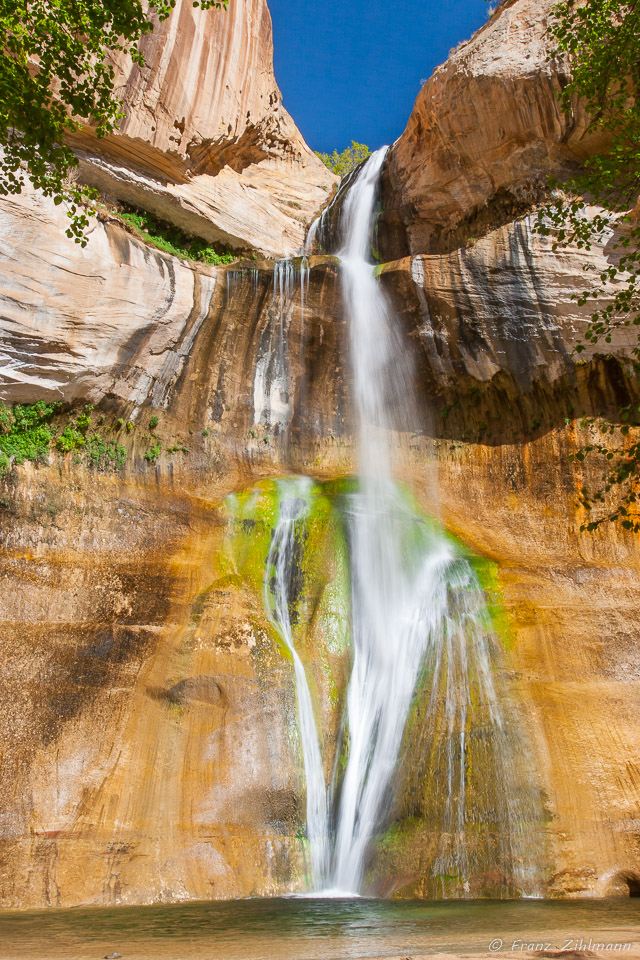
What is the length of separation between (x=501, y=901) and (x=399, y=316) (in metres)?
11.0

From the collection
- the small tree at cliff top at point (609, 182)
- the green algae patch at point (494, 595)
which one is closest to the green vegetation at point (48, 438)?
the green algae patch at point (494, 595)

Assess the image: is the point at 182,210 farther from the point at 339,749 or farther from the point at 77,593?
the point at 339,749

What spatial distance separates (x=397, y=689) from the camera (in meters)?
9.20

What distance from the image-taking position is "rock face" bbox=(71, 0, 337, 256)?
45.3 feet

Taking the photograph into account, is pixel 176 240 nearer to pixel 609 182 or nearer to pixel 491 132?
Answer: pixel 491 132

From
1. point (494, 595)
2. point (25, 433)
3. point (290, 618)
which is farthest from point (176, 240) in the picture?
point (494, 595)

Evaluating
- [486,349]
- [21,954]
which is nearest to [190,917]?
[21,954]

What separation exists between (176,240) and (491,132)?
288 inches

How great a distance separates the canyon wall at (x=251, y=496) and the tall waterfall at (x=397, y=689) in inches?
10.5

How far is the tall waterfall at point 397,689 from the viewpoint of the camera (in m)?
7.77

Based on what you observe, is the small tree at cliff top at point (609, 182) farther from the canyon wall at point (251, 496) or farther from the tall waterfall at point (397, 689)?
the tall waterfall at point (397, 689)

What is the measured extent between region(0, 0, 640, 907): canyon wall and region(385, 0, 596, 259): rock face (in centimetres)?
6

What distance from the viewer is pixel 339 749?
878 centimetres

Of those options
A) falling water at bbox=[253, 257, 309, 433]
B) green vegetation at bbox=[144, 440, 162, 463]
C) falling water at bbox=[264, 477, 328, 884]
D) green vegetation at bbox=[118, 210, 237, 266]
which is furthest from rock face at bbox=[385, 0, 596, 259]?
green vegetation at bbox=[144, 440, 162, 463]
